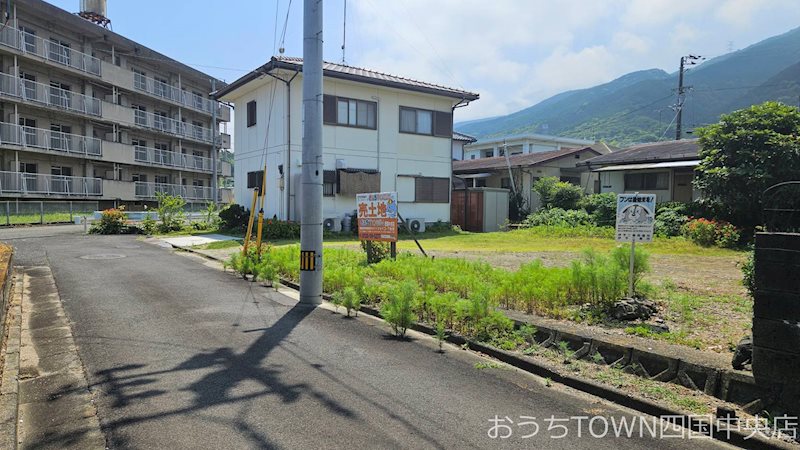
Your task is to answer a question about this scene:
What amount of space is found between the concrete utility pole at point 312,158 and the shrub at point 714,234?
45.0 ft

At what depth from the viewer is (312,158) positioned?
25.2 feet

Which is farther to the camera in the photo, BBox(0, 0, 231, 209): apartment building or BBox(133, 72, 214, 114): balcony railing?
BBox(133, 72, 214, 114): balcony railing

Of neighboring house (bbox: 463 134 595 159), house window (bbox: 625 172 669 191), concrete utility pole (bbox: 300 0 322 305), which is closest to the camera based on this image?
concrete utility pole (bbox: 300 0 322 305)

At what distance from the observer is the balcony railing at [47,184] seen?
77.9 feet

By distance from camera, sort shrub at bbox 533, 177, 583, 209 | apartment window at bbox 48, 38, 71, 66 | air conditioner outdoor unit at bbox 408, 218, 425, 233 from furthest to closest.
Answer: apartment window at bbox 48, 38, 71, 66
shrub at bbox 533, 177, 583, 209
air conditioner outdoor unit at bbox 408, 218, 425, 233

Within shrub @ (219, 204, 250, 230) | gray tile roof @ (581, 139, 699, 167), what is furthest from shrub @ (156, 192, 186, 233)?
gray tile roof @ (581, 139, 699, 167)

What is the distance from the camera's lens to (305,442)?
3.09 metres

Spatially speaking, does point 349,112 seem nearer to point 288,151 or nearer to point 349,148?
point 349,148

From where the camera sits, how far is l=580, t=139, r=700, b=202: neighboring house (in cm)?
2236

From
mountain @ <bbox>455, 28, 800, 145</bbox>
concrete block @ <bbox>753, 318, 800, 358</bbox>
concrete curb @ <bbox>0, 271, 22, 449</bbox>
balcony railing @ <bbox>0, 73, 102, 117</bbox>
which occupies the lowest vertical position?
concrete curb @ <bbox>0, 271, 22, 449</bbox>

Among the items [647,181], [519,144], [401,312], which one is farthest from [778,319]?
[519,144]

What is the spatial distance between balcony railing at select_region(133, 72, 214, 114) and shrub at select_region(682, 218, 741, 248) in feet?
107

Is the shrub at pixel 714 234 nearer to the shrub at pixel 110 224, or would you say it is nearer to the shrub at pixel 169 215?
the shrub at pixel 169 215

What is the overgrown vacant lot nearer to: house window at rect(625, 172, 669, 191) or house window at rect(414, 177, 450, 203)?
house window at rect(414, 177, 450, 203)
